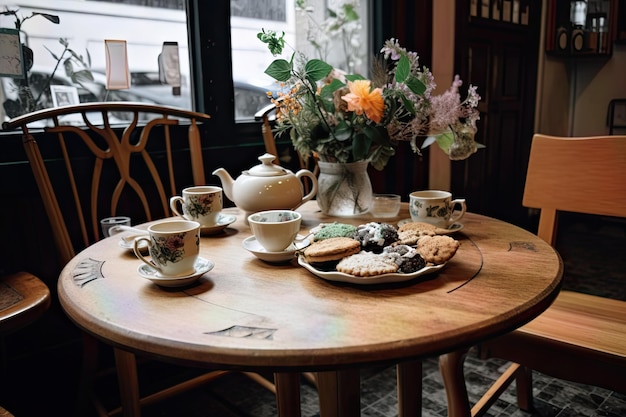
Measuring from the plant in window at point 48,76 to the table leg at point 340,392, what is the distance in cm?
139

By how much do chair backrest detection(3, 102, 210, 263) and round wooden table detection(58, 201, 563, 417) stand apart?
0.53m

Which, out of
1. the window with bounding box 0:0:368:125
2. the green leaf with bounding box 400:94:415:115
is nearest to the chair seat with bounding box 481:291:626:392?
the green leaf with bounding box 400:94:415:115

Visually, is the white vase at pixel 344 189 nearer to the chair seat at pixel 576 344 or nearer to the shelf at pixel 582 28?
the chair seat at pixel 576 344

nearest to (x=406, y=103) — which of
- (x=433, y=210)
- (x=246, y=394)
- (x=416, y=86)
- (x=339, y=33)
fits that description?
(x=416, y=86)

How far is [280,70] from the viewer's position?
1231 millimetres

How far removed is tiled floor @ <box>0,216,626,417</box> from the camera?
172 cm

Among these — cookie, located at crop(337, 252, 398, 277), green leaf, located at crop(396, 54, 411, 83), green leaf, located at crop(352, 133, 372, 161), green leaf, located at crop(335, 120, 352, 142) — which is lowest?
cookie, located at crop(337, 252, 398, 277)

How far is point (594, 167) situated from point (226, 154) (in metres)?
1.36

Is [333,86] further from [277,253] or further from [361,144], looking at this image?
[277,253]

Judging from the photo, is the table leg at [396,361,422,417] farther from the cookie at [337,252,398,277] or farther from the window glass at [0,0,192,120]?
the window glass at [0,0,192,120]

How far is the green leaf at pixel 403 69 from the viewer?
1.19 m

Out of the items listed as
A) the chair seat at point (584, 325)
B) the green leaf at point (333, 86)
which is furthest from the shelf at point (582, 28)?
the green leaf at point (333, 86)

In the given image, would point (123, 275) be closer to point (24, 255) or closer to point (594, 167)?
point (24, 255)

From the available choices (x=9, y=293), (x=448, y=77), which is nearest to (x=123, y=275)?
(x=9, y=293)
